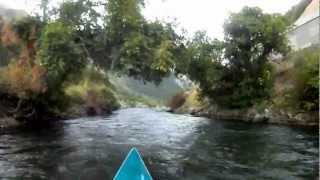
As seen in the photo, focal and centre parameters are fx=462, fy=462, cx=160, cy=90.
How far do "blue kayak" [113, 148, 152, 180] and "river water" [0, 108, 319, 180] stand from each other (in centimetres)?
827

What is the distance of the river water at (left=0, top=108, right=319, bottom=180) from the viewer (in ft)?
48.9

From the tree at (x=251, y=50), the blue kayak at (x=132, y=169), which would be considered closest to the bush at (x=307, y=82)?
the tree at (x=251, y=50)

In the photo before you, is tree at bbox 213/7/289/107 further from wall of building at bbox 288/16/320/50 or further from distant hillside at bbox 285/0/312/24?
distant hillside at bbox 285/0/312/24

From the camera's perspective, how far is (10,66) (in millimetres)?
33406

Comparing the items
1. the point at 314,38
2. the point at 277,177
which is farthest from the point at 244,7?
the point at 277,177

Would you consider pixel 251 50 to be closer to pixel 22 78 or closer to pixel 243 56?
pixel 243 56

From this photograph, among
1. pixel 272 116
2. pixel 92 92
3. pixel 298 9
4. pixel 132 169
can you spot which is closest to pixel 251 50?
pixel 272 116

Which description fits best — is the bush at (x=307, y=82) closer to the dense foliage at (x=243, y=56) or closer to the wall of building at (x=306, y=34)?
the dense foliage at (x=243, y=56)

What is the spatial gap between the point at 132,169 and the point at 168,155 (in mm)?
13164

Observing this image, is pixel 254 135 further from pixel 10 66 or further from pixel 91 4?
pixel 10 66

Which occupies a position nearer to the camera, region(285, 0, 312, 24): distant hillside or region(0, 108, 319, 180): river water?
region(0, 108, 319, 180): river water

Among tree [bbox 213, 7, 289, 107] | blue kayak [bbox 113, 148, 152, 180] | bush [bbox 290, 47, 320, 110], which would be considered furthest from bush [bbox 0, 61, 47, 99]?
blue kayak [bbox 113, 148, 152, 180]

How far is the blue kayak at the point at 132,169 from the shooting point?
6020 mm

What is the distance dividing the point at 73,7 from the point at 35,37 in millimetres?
10257
